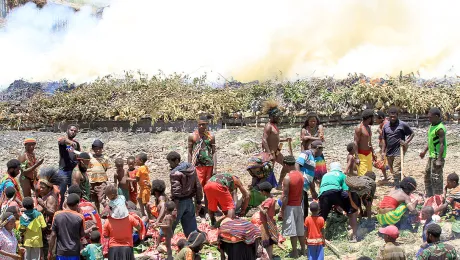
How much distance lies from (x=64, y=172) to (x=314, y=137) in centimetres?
408

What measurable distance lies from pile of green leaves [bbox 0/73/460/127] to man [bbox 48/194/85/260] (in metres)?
9.22

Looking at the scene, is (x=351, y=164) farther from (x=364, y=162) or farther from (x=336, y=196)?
(x=336, y=196)

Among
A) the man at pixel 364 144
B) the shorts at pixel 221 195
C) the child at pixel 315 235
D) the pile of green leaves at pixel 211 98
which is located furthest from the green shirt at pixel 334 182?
the pile of green leaves at pixel 211 98

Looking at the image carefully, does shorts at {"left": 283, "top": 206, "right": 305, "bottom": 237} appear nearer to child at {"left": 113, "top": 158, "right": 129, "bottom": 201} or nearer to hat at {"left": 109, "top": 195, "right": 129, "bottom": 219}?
hat at {"left": 109, "top": 195, "right": 129, "bottom": 219}

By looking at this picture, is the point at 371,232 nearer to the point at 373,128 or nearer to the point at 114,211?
the point at 114,211

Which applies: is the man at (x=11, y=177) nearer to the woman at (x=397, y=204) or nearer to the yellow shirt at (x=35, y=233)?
the yellow shirt at (x=35, y=233)

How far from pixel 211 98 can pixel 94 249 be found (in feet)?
31.9

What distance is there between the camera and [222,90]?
17703 millimetres

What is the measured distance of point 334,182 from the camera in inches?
339

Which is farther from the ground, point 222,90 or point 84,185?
point 222,90

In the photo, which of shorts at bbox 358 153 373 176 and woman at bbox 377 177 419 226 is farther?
shorts at bbox 358 153 373 176

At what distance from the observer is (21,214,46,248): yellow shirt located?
783 cm

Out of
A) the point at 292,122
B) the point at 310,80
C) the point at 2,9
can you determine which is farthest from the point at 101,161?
the point at 2,9

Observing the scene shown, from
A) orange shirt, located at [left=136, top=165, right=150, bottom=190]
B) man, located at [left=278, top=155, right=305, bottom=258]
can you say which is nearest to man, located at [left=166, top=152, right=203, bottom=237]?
man, located at [left=278, top=155, right=305, bottom=258]
